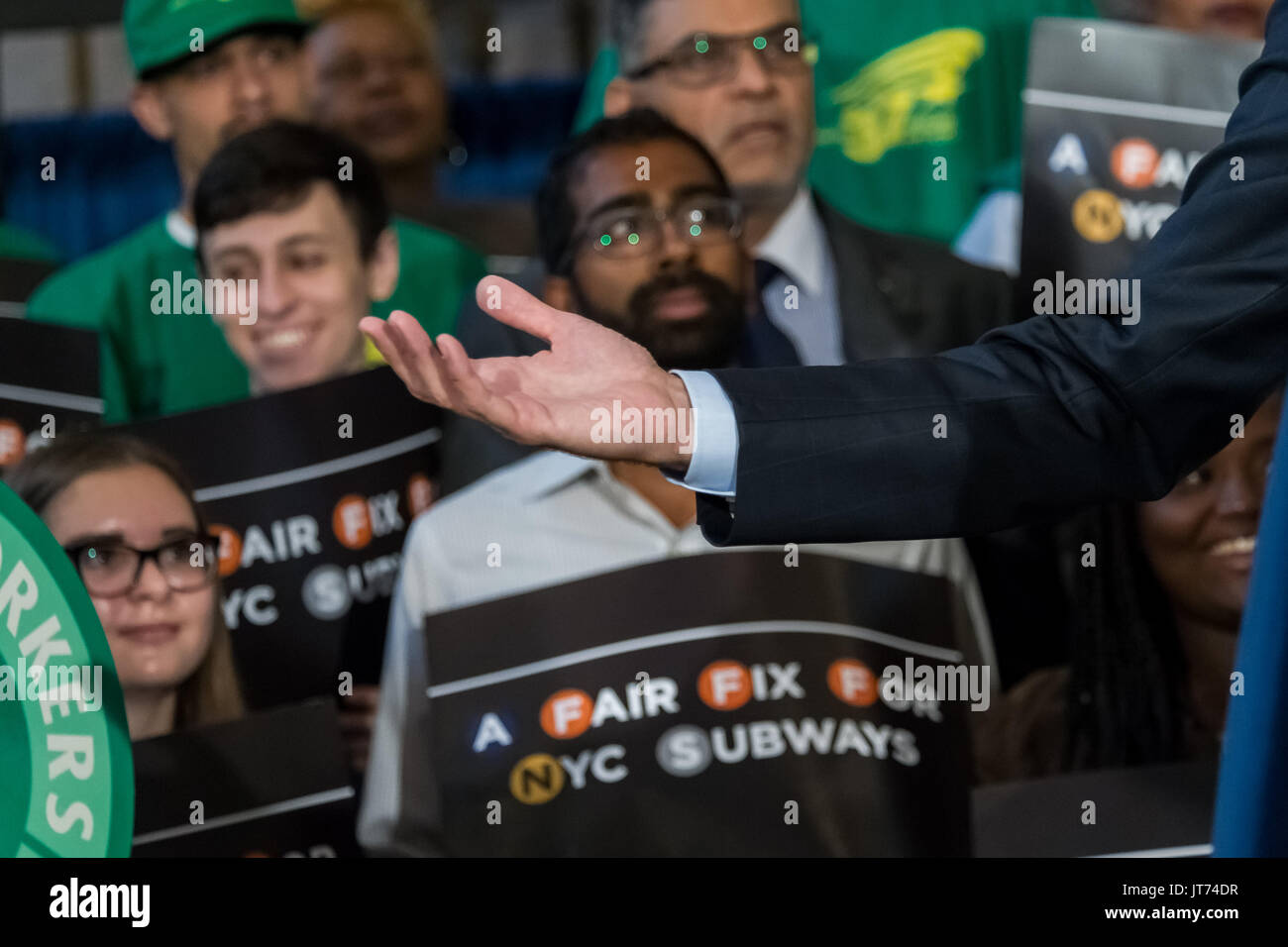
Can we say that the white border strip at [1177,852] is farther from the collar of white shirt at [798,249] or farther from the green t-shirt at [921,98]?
the green t-shirt at [921,98]

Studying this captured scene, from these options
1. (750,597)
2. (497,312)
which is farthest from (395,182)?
(497,312)

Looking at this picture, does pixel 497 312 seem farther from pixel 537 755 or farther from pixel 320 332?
pixel 320 332

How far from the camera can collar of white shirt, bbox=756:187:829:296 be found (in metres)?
2.39

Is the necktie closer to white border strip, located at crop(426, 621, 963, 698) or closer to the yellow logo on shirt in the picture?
white border strip, located at crop(426, 621, 963, 698)

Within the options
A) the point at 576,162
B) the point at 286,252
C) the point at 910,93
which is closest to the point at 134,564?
the point at 286,252

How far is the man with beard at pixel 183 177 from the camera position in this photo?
2398 mm

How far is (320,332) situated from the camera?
2.26 metres

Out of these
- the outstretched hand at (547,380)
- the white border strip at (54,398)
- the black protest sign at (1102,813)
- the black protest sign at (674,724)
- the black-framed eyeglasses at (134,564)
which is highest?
the white border strip at (54,398)

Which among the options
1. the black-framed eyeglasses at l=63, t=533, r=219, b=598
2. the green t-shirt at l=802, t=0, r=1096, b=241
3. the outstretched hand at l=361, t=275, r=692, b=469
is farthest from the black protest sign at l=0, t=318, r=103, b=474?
the green t-shirt at l=802, t=0, r=1096, b=241

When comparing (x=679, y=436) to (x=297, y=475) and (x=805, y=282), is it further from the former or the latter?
(x=805, y=282)

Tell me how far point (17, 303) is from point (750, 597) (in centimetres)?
114

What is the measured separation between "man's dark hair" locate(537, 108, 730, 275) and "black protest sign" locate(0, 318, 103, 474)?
560mm

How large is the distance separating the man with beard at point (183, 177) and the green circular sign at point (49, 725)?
0.73m

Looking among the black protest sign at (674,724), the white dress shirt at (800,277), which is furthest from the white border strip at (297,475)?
the white dress shirt at (800,277)
